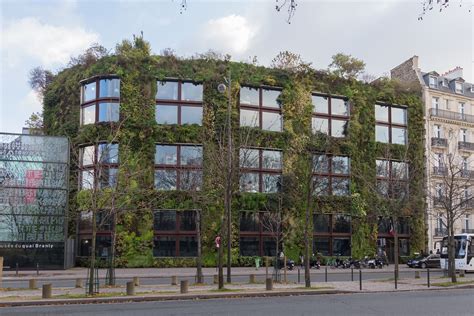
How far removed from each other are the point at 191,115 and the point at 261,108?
6123 millimetres

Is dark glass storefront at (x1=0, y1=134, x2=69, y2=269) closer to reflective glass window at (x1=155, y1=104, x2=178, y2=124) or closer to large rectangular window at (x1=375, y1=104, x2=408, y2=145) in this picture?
reflective glass window at (x1=155, y1=104, x2=178, y2=124)

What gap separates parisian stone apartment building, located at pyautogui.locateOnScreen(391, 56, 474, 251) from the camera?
55.8 m

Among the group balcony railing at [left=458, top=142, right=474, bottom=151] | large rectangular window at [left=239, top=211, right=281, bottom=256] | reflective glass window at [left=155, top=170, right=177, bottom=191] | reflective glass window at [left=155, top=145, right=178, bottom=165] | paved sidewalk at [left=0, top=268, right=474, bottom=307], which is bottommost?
paved sidewalk at [left=0, top=268, right=474, bottom=307]

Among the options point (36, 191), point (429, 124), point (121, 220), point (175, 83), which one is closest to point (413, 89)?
point (429, 124)

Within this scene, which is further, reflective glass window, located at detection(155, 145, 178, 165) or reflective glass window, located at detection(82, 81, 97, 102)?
reflective glass window, located at detection(82, 81, 97, 102)

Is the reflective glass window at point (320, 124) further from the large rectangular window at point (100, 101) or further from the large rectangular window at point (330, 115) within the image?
the large rectangular window at point (100, 101)

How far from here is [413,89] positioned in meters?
56.5

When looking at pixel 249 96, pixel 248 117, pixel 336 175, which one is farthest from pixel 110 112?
pixel 336 175

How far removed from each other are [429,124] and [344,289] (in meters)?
38.3

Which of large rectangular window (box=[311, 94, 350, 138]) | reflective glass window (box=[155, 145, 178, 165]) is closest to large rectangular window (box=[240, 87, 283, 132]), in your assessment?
large rectangular window (box=[311, 94, 350, 138])

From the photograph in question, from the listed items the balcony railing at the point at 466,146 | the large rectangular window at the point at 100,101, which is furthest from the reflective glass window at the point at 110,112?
the balcony railing at the point at 466,146

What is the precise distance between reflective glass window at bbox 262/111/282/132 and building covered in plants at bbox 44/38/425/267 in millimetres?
92

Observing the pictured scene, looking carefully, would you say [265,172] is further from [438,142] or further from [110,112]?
[438,142]

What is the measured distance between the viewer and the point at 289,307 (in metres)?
16.6
